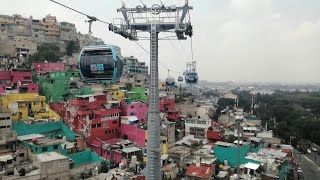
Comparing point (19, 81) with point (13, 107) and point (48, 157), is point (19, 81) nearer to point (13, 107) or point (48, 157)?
point (13, 107)

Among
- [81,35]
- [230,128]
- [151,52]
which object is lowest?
[230,128]

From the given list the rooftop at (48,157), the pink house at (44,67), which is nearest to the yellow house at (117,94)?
the pink house at (44,67)

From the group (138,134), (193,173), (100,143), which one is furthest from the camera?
(138,134)

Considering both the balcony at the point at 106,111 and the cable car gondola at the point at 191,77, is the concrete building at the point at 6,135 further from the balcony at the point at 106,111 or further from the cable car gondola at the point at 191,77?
the cable car gondola at the point at 191,77

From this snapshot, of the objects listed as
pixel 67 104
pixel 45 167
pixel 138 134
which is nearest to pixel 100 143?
pixel 138 134

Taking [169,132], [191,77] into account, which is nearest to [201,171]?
[169,132]

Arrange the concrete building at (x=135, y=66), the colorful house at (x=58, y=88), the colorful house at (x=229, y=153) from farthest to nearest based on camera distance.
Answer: the concrete building at (x=135, y=66)
the colorful house at (x=58, y=88)
the colorful house at (x=229, y=153)

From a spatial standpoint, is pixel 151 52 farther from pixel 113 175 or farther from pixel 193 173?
pixel 193 173
